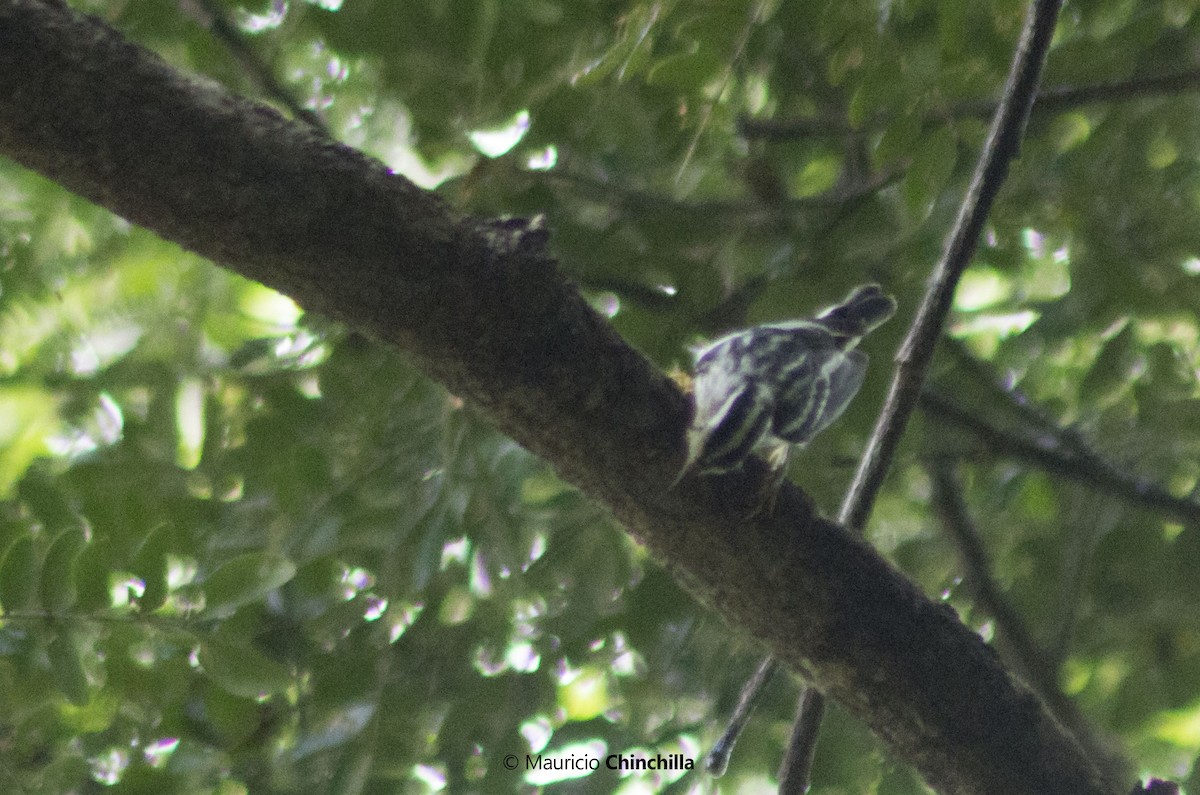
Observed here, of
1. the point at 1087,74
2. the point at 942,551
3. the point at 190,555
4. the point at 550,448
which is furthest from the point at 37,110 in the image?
the point at 942,551

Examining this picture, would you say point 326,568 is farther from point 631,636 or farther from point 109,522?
point 631,636

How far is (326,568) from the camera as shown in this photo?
2418mm

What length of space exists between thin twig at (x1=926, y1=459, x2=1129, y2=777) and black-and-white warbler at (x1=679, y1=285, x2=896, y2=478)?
0.70 m

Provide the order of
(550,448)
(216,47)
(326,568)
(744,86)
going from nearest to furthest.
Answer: (550,448)
(744,86)
(326,568)
(216,47)

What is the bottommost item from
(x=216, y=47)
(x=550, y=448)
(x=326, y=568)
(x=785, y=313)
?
(x=550, y=448)

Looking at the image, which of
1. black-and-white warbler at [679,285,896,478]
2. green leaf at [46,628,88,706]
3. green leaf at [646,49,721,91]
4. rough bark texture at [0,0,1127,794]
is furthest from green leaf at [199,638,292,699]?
green leaf at [646,49,721,91]

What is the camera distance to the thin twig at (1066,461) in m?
2.60

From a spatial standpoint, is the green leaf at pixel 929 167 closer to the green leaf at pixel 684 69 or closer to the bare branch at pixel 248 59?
the green leaf at pixel 684 69

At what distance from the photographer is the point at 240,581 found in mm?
1829

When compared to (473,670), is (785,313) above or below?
above

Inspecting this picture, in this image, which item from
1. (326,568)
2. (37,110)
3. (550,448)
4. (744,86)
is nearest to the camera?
(37,110)

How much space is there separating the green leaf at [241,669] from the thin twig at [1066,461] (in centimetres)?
160

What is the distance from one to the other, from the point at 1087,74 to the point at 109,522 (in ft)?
7.03

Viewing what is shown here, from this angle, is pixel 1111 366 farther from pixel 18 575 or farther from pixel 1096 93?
pixel 18 575
